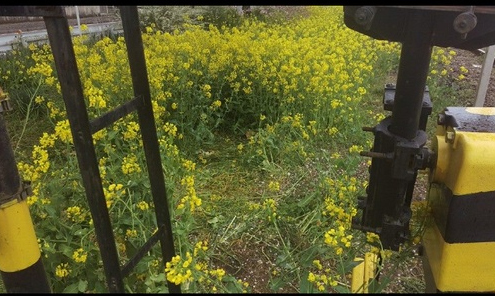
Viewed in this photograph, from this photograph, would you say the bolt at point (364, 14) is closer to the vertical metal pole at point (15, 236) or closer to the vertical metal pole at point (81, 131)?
the vertical metal pole at point (81, 131)

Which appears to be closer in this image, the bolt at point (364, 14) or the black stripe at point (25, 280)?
the bolt at point (364, 14)

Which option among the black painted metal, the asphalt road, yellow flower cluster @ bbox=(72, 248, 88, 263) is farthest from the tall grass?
the asphalt road

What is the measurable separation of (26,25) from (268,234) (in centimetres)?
847

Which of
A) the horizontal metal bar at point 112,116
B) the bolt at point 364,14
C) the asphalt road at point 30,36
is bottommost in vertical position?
the asphalt road at point 30,36

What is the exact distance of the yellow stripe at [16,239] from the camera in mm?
1365

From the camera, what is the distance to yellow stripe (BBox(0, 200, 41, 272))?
1.37 meters

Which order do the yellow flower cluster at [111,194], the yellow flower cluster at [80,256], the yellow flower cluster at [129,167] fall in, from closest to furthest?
the yellow flower cluster at [80,256] → the yellow flower cluster at [111,194] → the yellow flower cluster at [129,167]

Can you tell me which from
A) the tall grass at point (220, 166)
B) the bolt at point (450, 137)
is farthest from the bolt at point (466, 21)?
the tall grass at point (220, 166)

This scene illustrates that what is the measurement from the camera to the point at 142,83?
1.50m

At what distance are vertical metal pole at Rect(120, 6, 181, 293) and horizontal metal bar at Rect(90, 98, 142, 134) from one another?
43 millimetres

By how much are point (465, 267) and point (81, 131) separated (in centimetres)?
140

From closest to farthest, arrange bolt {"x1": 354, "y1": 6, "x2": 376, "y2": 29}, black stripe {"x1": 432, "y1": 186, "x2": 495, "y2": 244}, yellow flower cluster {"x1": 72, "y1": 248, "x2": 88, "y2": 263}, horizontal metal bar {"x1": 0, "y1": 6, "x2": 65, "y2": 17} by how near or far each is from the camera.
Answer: horizontal metal bar {"x1": 0, "y1": 6, "x2": 65, "y2": 17} < bolt {"x1": 354, "y1": 6, "x2": 376, "y2": 29} < black stripe {"x1": 432, "y1": 186, "x2": 495, "y2": 244} < yellow flower cluster {"x1": 72, "y1": 248, "x2": 88, "y2": 263}

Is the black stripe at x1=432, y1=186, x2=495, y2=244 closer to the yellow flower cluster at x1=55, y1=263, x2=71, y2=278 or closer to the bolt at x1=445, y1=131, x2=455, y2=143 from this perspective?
the bolt at x1=445, y1=131, x2=455, y2=143

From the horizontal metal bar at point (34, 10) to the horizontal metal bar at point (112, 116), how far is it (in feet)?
1.01
